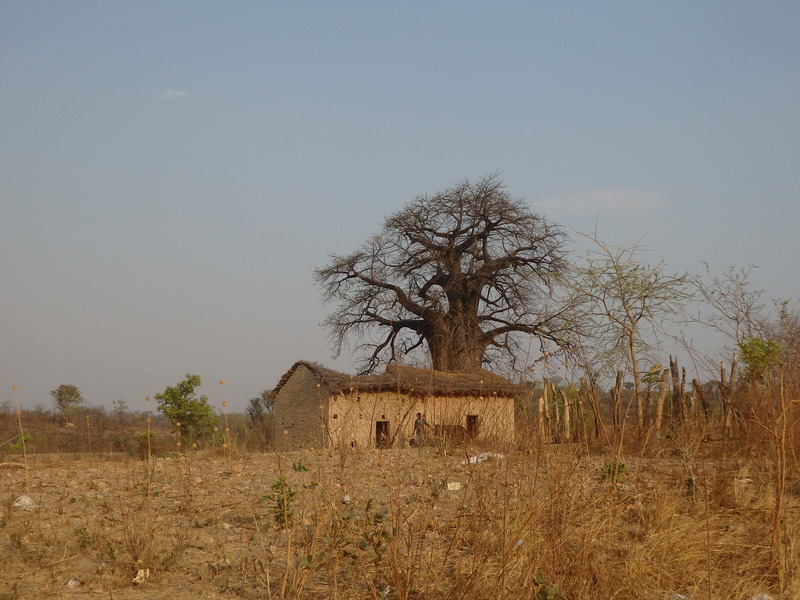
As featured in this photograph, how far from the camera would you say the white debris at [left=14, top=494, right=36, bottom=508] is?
16.4 feet

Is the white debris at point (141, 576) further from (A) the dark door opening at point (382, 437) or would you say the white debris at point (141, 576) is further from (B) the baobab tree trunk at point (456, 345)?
(B) the baobab tree trunk at point (456, 345)

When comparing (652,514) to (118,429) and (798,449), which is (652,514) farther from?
(118,429)

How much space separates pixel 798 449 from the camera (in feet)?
18.4

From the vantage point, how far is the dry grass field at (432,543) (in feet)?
10.6

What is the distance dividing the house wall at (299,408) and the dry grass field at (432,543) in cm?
1071

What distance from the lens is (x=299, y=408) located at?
1686 centimetres

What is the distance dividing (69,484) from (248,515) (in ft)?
6.95

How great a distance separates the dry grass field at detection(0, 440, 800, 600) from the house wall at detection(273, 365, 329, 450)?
35.1 ft

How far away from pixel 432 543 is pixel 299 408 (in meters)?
14.1

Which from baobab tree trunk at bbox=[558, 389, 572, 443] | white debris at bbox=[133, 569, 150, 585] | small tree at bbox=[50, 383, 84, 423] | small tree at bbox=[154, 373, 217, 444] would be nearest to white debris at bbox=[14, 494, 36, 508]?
white debris at bbox=[133, 569, 150, 585]

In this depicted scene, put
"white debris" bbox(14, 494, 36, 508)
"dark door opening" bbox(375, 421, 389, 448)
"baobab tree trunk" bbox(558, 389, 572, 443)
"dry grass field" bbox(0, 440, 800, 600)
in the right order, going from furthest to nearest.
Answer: "baobab tree trunk" bbox(558, 389, 572, 443) → "white debris" bbox(14, 494, 36, 508) → "dark door opening" bbox(375, 421, 389, 448) → "dry grass field" bbox(0, 440, 800, 600)

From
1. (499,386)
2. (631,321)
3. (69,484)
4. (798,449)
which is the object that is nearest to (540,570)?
(798,449)

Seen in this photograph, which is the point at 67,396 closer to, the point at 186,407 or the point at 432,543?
the point at 186,407

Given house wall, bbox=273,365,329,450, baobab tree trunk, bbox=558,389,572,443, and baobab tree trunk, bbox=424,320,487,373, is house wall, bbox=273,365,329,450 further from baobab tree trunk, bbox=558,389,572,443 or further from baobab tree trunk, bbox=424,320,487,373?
baobab tree trunk, bbox=424,320,487,373
